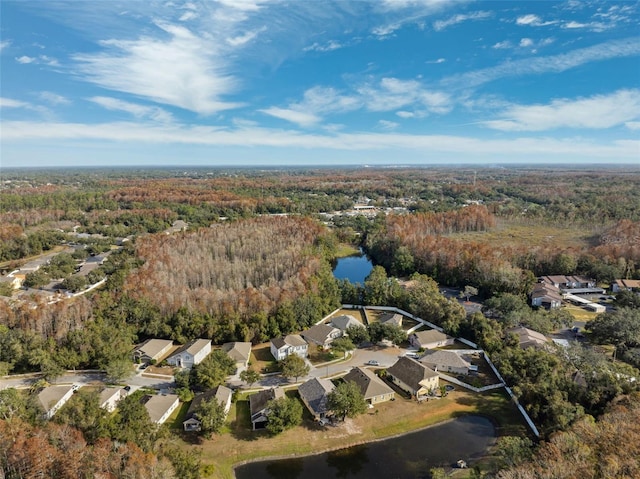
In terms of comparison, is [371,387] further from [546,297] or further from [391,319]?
[546,297]

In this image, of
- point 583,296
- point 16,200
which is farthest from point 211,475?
point 16,200

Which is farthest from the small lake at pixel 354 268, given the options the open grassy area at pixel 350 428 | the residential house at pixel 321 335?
the open grassy area at pixel 350 428

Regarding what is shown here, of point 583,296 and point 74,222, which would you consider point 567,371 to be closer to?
point 583,296

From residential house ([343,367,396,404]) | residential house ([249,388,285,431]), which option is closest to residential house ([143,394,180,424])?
residential house ([249,388,285,431])

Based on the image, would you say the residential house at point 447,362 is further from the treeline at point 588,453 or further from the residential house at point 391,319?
the treeline at point 588,453

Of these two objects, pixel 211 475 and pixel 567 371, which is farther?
pixel 567 371

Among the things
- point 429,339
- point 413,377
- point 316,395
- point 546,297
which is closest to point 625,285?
point 546,297
